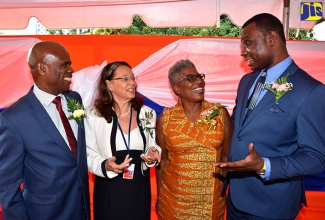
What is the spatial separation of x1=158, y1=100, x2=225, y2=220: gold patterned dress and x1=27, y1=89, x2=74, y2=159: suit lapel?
87 cm

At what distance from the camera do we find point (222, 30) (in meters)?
14.3

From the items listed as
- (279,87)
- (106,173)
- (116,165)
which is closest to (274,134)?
(279,87)

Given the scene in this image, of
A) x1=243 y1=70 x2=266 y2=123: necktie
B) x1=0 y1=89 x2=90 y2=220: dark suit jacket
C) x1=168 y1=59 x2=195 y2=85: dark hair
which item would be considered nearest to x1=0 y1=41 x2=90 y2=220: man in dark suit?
x1=0 y1=89 x2=90 y2=220: dark suit jacket

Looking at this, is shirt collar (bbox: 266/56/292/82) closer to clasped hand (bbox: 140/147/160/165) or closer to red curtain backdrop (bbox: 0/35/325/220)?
clasped hand (bbox: 140/147/160/165)

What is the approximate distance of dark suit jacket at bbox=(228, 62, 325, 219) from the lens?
2.08 m

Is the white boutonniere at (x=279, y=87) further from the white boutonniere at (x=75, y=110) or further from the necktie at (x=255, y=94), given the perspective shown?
the white boutonniere at (x=75, y=110)

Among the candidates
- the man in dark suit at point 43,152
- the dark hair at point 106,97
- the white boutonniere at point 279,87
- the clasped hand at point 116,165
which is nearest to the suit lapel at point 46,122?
the man in dark suit at point 43,152

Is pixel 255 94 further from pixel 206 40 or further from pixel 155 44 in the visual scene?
pixel 155 44

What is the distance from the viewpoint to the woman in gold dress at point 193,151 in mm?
2865

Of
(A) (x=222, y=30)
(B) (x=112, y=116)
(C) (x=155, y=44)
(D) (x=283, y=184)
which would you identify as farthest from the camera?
(A) (x=222, y=30)

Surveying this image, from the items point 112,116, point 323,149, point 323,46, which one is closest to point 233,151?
point 323,149

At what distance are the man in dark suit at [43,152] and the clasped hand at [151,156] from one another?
44cm

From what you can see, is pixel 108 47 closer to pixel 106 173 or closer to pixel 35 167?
pixel 106 173

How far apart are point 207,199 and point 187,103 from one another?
2.60ft
